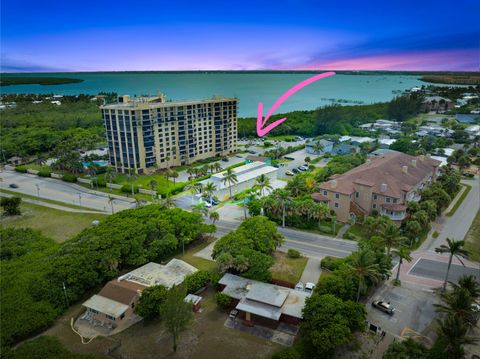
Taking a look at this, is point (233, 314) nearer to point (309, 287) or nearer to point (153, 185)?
point (309, 287)

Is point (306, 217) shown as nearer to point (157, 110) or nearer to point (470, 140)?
point (157, 110)

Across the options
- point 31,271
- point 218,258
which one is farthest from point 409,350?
point 31,271

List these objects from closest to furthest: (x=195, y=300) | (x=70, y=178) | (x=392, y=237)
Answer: (x=195, y=300) → (x=392, y=237) → (x=70, y=178)

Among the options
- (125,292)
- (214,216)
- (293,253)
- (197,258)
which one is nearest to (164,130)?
(214,216)

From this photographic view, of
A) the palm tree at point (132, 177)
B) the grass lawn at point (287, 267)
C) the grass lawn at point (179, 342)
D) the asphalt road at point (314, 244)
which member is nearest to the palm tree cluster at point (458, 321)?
the grass lawn at point (179, 342)

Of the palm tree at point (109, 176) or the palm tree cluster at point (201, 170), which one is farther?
the palm tree cluster at point (201, 170)

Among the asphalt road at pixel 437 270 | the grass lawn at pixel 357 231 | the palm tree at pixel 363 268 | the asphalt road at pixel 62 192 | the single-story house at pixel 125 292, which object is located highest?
the palm tree at pixel 363 268

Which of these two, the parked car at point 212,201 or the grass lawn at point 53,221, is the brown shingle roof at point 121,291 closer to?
the grass lawn at point 53,221
